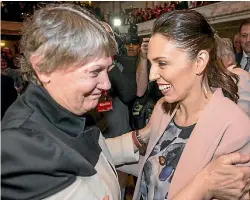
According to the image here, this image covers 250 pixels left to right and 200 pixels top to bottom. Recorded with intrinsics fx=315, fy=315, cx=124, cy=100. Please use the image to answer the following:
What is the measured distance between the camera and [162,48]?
1.13 meters

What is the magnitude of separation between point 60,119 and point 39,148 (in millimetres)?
125

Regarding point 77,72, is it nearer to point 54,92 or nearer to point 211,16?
point 54,92

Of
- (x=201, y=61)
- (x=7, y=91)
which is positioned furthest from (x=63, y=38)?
(x=7, y=91)

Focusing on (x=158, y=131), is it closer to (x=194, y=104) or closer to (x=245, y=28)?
(x=194, y=104)

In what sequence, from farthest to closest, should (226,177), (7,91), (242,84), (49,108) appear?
1. (7,91)
2. (242,84)
3. (226,177)
4. (49,108)

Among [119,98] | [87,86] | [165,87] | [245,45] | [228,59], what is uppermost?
[87,86]

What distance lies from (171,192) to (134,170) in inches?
12.5

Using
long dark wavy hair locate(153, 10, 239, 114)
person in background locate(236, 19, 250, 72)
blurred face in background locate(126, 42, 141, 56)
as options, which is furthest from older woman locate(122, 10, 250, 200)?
person in background locate(236, 19, 250, 72)

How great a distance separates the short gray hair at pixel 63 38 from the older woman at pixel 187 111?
34cm

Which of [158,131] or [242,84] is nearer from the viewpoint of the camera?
[158,131]

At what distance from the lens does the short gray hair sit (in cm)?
80

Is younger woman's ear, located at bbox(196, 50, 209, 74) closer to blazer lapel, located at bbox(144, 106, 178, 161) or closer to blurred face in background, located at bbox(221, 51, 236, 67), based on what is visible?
blazer lapel, located at bbox(144, 106, 178, 161)

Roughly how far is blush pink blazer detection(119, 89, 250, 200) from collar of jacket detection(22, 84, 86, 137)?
443 millimetres

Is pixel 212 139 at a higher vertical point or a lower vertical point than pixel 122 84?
higher
